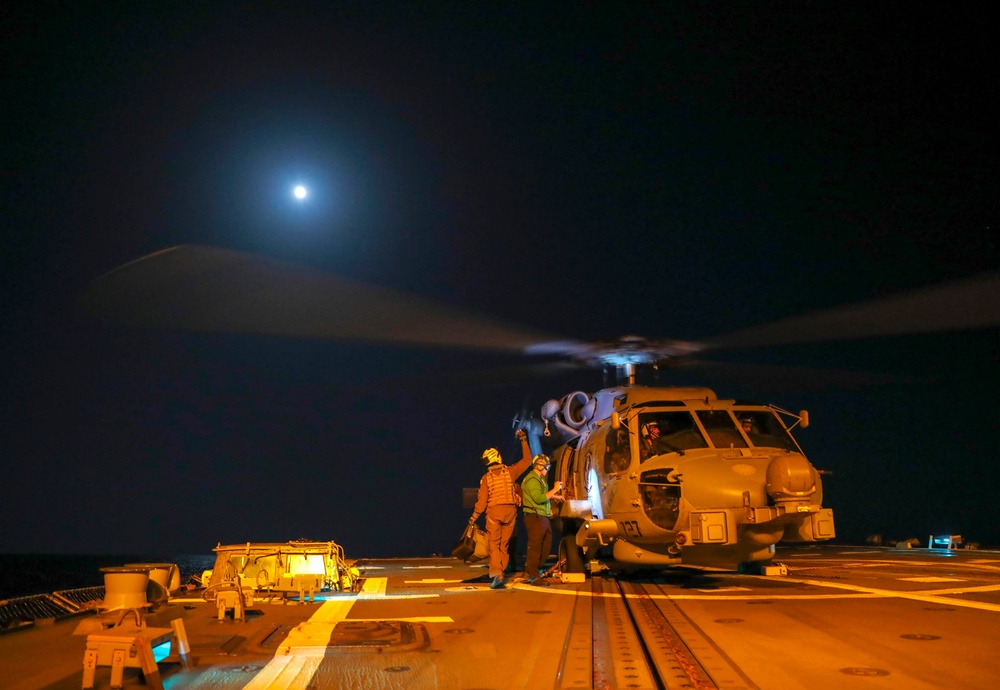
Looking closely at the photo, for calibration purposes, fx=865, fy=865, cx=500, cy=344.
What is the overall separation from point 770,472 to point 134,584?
7093mm

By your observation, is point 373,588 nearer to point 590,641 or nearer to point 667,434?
point 667,434

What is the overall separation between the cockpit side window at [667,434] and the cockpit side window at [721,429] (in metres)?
0.15

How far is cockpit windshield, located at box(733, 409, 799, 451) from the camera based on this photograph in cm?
1134

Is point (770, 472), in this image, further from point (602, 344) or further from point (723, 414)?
point (602, 344)

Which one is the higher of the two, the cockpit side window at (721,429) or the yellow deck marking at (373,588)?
the cockpit side window at (721,429)

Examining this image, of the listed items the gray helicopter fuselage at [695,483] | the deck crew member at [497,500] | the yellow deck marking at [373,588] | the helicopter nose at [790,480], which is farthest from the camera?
the deck crew member at [497,500]

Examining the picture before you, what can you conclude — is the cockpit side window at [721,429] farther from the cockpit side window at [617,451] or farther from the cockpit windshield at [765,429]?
the cockpit side window at [617,451]

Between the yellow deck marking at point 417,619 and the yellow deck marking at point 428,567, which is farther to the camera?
the yellow deck marking at point 428,567

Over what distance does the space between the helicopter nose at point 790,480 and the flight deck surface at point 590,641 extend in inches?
42.7

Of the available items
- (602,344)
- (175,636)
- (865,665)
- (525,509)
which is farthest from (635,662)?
(602,344)

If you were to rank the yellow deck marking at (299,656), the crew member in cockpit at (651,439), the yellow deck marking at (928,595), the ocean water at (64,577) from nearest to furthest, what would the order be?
1. the yellow deck marking at (299,656)
2. the yellow deck marking at (928,595)
3. the crew member in cockpit at (651,439)
4. the ocean water at (64,577)

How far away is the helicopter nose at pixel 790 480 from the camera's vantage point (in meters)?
9.84

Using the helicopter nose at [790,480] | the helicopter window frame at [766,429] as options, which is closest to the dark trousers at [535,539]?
the helicopter window frame at [766,429]

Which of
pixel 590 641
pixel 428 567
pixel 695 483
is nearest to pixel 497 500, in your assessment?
pixel 695 483
